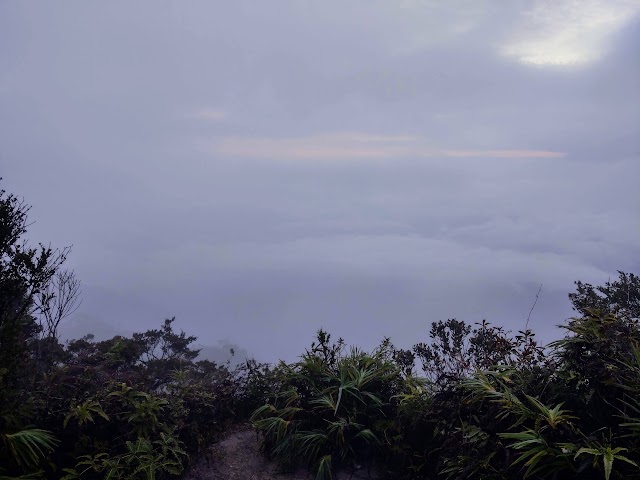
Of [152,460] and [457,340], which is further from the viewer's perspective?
[457,340]

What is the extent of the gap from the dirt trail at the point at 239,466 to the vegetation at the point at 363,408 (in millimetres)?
172

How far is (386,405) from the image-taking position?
8.21 metres

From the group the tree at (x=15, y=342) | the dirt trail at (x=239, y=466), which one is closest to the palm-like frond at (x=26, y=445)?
the tree at (x=15, y=342)

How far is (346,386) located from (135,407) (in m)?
3.43

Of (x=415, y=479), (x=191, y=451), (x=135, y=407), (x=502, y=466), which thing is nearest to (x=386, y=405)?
(x=415, y=479)

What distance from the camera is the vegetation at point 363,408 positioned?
5746 mm

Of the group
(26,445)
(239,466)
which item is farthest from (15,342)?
(239,466)

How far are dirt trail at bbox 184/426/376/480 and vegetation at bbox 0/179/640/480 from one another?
17 centimetres

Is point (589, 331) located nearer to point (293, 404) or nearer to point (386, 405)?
point (386, 405)

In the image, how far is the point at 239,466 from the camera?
8102mm

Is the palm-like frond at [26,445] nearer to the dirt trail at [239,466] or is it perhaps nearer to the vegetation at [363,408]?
the vegetation at [363,408]

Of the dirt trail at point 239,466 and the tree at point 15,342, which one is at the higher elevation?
the tree at point 15,342

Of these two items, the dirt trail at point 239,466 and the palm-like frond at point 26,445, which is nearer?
the palm-like frond at point 26,445

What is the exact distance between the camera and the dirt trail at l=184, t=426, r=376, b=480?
7750mm
